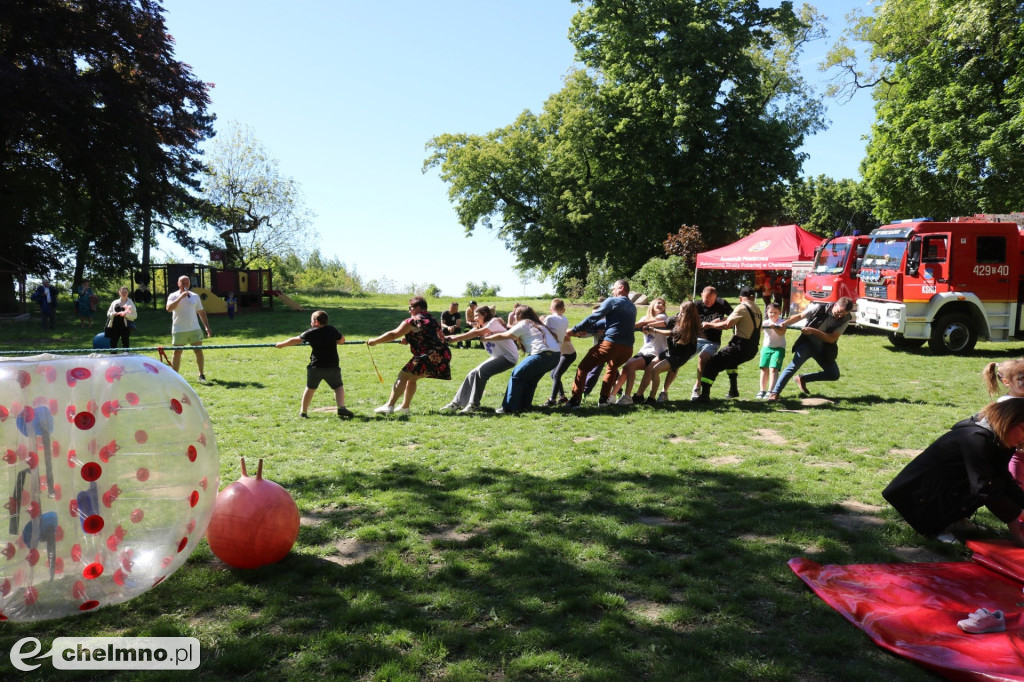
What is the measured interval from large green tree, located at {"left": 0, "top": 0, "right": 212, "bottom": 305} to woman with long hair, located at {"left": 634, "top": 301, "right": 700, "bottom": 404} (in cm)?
2514

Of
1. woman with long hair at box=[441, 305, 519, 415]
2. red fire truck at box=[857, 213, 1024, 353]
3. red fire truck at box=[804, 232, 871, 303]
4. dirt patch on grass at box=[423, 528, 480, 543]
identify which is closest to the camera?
dirt patch on grass at box=[423, 528, 480, 543]

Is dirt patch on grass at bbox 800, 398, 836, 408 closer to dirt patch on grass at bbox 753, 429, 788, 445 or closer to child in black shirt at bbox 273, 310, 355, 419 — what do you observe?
dirt patch on grass at bbox 753, 429, 788, 445

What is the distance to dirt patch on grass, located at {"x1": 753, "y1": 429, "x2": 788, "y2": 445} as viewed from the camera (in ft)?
29.0

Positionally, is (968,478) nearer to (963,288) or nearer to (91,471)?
(91,471)

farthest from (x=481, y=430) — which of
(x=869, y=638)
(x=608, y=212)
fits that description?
(x=608, y=212)

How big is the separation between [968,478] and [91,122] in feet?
104

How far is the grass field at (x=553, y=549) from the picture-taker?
12.8 ft

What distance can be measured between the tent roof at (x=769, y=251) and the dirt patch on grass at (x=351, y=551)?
74.0 ft

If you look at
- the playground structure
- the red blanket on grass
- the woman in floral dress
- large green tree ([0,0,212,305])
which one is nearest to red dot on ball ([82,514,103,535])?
the red blanket on grass

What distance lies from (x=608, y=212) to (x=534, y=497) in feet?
120

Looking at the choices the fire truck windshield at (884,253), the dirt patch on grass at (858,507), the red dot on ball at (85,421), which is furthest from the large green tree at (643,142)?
the red dot on ball at (85,421)

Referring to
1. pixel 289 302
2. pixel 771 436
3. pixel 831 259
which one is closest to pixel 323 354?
pixel 771 436

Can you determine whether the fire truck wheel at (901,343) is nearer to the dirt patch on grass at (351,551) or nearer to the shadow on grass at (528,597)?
the shadow on grass at (528,597)

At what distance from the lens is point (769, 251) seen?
2625 centimetres
